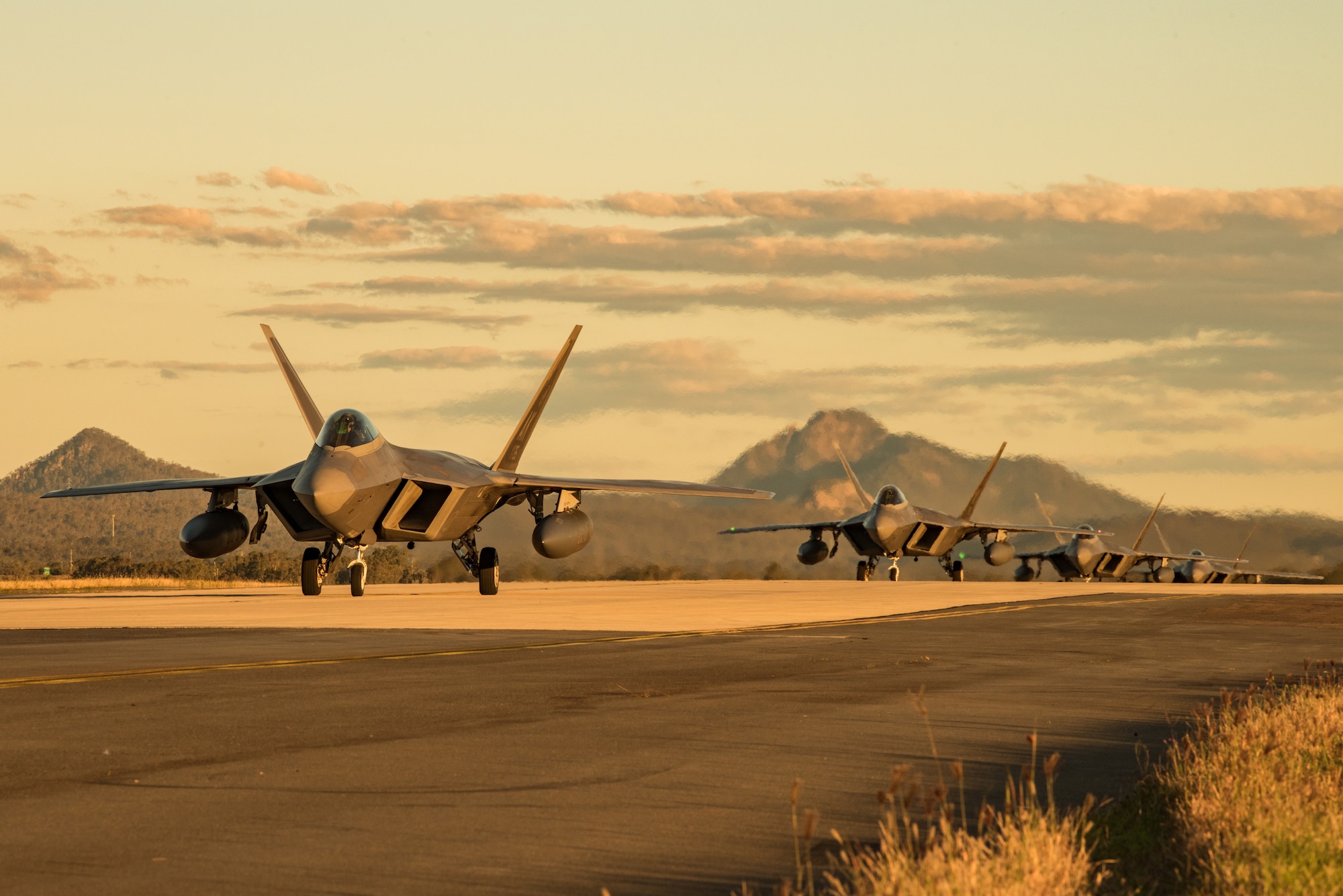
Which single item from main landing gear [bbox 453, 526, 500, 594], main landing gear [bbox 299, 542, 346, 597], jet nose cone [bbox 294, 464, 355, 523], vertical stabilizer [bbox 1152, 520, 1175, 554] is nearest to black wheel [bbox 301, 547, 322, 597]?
main landing gear [bbox 299, 542, 346, 597]

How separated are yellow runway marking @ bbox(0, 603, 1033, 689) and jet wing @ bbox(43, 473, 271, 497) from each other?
45.7 ft

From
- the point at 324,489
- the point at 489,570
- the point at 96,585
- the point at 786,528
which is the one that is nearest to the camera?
the point at 324,489

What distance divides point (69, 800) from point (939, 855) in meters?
4.85

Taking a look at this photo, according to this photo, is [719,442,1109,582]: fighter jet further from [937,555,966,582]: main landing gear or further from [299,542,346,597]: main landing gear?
[299,542,346,597]: main landing gear

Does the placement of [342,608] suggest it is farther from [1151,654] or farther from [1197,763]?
[1197,763]

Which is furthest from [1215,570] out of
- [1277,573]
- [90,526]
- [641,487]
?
[90,526]

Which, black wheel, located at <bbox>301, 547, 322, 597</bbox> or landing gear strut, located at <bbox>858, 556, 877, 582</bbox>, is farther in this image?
landing gear strut, located at <bbox>858, 556, 877, 582</bbox>

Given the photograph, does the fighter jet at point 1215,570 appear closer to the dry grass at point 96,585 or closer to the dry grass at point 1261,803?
the dry grass at point 96,585

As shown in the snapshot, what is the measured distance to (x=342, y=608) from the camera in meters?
28.4

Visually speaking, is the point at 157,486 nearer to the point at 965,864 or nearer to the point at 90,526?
the point at 965,864

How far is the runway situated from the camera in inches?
243

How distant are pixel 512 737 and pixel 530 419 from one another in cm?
2794

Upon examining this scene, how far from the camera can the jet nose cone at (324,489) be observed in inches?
1125

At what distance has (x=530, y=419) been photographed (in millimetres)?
37562
